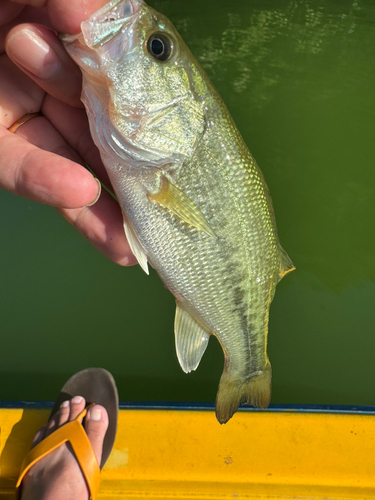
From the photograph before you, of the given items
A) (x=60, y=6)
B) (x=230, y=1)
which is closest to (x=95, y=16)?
(x=60, y=6)

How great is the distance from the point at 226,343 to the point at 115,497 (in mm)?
965

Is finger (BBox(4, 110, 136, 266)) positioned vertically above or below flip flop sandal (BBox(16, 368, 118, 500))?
above

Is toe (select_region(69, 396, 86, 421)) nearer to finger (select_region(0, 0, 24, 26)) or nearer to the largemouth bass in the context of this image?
the largemouth bass

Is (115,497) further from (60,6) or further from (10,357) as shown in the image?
(60,6)

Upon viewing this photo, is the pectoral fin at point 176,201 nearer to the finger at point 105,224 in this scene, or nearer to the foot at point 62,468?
the finger at point 105,224

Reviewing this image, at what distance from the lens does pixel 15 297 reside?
2303mm

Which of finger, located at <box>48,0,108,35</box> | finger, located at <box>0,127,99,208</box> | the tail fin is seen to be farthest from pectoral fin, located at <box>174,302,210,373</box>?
finger, located at <box>48,0,108,35</box>

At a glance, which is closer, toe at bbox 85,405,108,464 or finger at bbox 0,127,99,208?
finger at bbox 0,127,99,208

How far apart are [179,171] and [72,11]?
51 centimetres

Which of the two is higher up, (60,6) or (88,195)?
(60,6)

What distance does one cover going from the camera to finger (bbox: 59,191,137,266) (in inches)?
51.1

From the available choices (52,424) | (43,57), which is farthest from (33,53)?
(52,424)

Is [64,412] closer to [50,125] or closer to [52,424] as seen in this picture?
[52,424]

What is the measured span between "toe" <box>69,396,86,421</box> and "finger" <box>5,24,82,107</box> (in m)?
1.64
